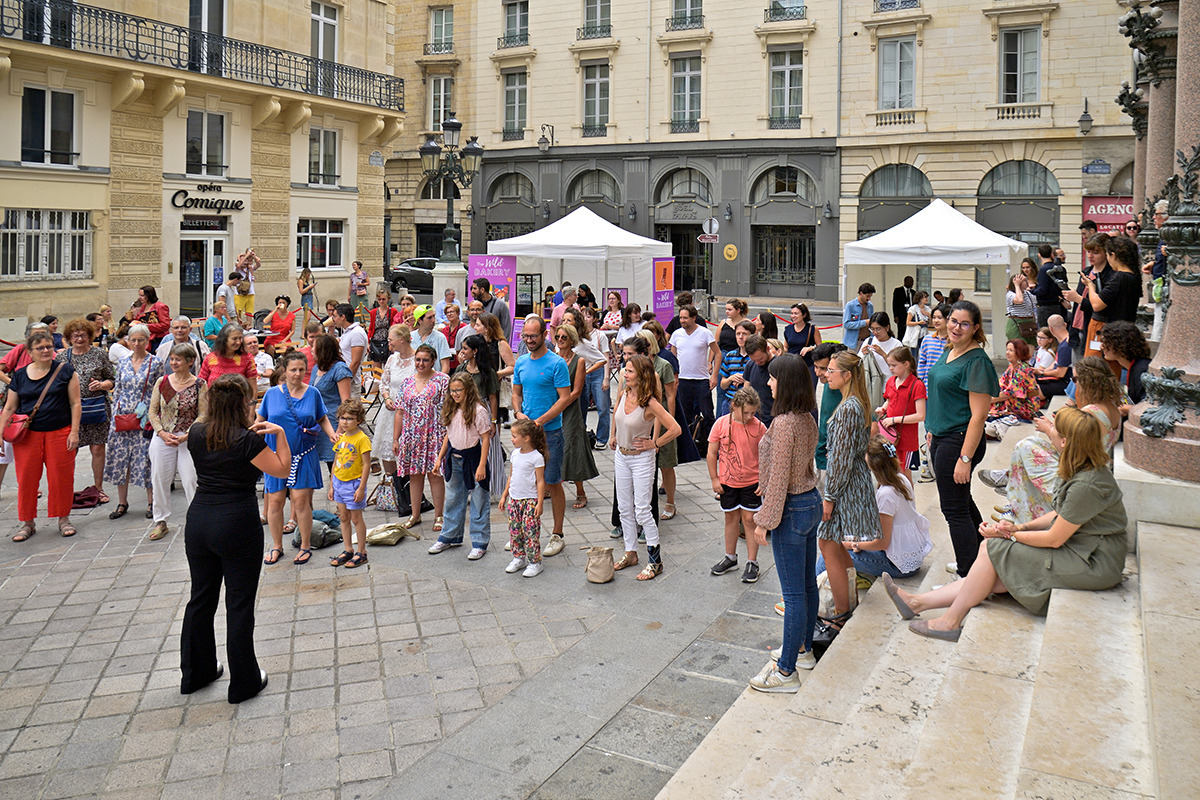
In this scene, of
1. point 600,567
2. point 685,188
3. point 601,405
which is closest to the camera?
point 600,567

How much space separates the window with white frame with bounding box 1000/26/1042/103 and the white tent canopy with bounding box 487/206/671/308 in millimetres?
18105

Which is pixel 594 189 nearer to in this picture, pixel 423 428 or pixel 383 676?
pixel 423 428

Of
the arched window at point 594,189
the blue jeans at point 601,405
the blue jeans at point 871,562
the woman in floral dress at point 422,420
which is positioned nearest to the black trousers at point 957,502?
the blue jeans at point 871,562

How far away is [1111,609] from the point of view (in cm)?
479

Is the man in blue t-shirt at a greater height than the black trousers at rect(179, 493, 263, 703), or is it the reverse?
the man in blue t-shirt

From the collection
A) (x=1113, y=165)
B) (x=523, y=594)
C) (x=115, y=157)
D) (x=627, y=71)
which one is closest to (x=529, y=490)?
(x=523, y=594)

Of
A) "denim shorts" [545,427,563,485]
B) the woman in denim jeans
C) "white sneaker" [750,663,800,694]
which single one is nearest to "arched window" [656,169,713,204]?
"denim shorts" [545,427,563,485]

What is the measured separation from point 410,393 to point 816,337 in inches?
210

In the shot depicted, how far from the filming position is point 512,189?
141ft

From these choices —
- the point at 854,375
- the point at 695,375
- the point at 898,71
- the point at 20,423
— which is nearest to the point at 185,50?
the point at 20,423

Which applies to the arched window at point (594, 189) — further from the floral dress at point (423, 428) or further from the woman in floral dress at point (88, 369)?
the floral dress at point (423, 428)

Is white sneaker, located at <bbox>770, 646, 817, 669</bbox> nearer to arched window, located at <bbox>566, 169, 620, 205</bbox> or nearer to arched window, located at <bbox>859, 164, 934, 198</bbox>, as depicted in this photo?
arched window, located at <bbox>859, 164, 934, 198</bbox>

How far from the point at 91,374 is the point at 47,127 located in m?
16.1

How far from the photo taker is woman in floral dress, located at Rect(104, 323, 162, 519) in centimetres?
913
